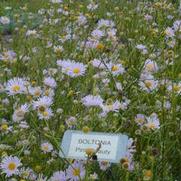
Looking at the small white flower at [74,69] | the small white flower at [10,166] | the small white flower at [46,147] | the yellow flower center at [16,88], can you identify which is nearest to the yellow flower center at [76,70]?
the small white flower at [74,69]

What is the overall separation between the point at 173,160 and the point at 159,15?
1746 mm

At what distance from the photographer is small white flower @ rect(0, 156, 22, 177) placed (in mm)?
1627

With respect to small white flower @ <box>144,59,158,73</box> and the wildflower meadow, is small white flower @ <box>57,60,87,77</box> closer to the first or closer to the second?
the wildflower meadow

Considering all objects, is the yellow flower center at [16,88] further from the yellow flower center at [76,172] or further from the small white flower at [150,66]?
the small white flower at [150,66]

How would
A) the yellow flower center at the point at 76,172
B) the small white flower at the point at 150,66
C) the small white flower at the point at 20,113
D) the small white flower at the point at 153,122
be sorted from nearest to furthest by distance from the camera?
Answer: the yellow flower center at the point at 76,172 → the small white flower at the point at 20,113 → the small white flower at the point at 153,122 → the small white flower at the point at 150,66

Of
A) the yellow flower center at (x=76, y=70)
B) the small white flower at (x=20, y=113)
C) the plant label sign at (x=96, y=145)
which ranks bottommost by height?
the plant label sign at (x=96, y=145)

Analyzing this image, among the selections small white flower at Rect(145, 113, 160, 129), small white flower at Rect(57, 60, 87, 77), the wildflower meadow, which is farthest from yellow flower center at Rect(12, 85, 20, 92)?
→ small white flower at Rect(145, 113, 160, 129)

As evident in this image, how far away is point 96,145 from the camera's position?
58.7 inches

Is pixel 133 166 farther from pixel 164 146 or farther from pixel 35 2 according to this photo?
pixel 35 2

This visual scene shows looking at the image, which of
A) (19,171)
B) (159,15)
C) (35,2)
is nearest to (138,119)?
(19,171)

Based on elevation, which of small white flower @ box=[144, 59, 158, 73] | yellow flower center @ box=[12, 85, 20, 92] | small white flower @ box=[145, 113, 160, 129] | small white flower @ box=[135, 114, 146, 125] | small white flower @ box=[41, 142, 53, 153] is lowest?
small white flower @ box=[41, 142, 53, 153]

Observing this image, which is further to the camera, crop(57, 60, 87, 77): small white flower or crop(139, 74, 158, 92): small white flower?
crop(139, 74, 158, 92): small white flower

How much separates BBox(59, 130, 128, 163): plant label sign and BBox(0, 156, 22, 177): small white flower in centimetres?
20

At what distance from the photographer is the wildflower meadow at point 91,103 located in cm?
164
